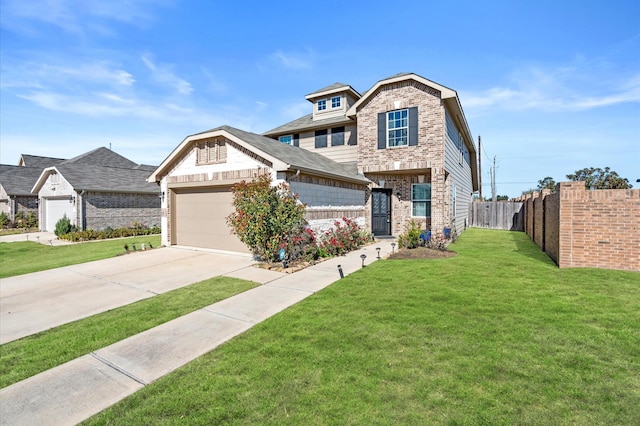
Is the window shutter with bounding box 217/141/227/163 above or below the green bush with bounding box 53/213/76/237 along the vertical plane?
above

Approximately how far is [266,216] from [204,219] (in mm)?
4303

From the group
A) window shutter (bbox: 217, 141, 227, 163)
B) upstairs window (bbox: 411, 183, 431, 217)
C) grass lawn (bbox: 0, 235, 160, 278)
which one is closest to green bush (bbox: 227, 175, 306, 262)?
window shutter (bbox: 217, 141, 227, 163)

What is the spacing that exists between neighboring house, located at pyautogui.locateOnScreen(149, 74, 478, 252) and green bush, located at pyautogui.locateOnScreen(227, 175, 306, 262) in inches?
27.2

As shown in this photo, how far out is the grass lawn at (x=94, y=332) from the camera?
11.7ft

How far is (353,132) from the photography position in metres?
15.5

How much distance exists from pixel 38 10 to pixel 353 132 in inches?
477

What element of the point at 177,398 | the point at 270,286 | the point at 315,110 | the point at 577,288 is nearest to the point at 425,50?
the point at 315,110

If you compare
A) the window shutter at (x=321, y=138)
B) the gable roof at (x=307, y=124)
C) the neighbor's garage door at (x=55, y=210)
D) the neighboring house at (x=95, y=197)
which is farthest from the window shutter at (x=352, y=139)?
the neighbor's garage door at (x=55, y=210)

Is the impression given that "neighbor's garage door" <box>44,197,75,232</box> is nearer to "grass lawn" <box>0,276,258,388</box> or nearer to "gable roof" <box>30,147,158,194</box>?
"gable roof" <box>30,147,158,194</box>

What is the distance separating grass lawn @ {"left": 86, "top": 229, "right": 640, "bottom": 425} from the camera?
2.55 m

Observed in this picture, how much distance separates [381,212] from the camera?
1477 centimetres

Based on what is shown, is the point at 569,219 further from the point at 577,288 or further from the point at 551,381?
the point at 551,381

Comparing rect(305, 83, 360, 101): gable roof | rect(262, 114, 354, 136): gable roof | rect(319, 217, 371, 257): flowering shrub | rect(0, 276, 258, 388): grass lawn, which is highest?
rect(305, 83, 360, 101): gable roof

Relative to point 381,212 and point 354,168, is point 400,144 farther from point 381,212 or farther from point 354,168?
point 381,212
